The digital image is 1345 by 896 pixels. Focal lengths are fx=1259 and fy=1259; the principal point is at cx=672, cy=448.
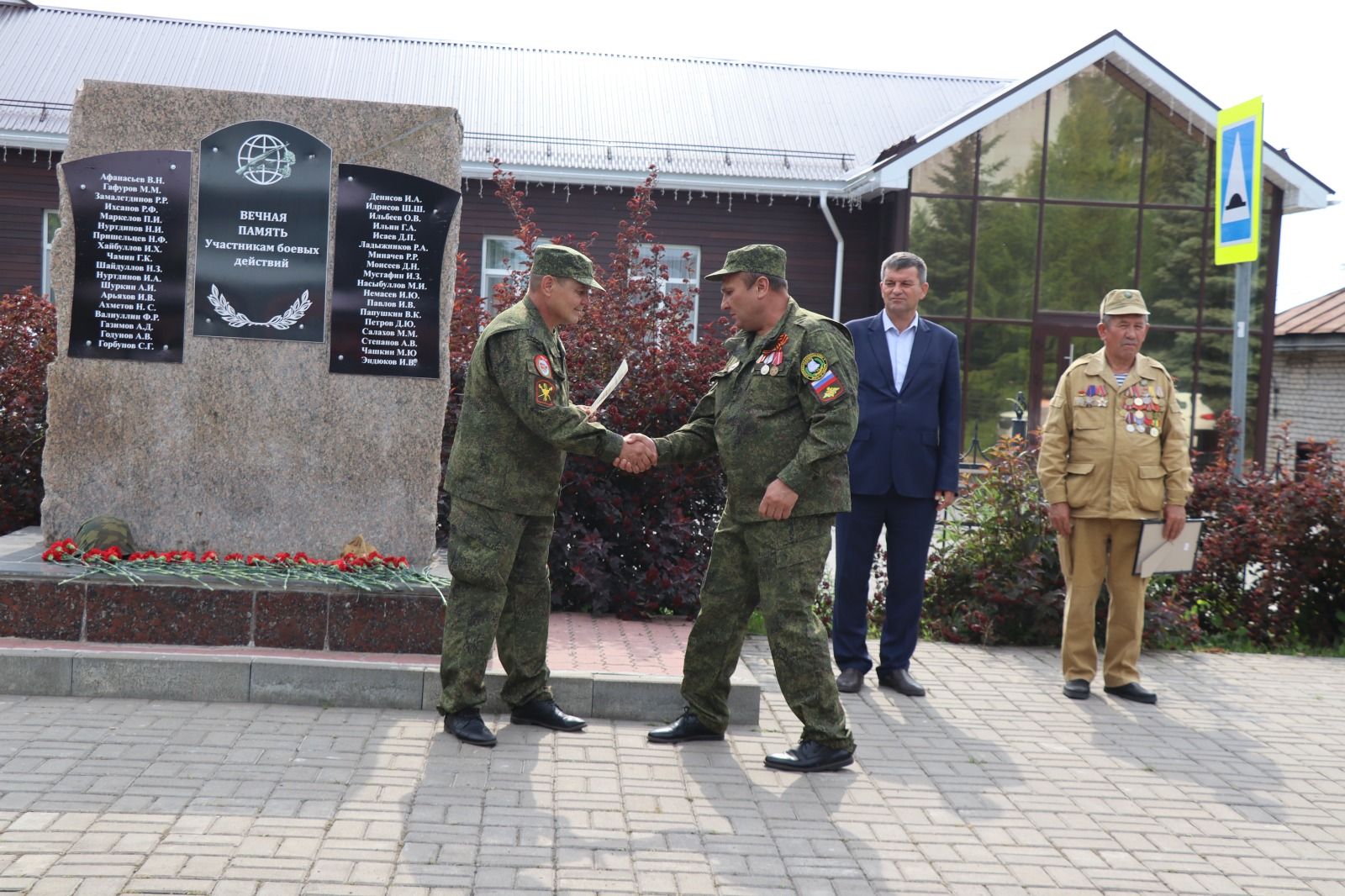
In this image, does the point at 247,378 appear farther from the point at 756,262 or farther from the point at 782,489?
the point at 782,489

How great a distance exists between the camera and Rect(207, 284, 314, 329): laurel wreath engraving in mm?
6344

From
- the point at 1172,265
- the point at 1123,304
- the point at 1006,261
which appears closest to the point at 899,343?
the point at 1123,304

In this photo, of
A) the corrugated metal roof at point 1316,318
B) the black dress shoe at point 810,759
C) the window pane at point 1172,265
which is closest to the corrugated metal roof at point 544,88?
the window pane at point 1172,265

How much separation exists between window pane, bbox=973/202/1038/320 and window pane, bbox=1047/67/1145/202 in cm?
66

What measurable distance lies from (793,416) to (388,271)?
2537 mm

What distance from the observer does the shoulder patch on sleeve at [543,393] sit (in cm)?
495

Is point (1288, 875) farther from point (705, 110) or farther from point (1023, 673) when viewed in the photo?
point (705, 110)

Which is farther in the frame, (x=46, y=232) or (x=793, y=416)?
(x=46, y=232)

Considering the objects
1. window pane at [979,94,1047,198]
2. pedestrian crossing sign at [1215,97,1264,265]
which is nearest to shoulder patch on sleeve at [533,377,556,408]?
pedestrian crossing sign at [1215,97,1264,265]

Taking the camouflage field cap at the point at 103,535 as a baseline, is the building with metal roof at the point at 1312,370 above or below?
above

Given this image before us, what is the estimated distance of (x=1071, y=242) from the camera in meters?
19.5

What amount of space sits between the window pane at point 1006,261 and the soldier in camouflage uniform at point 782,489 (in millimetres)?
14819

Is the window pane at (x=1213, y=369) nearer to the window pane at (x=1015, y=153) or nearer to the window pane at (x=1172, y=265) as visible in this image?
the window pane at (x=1172, y=265)

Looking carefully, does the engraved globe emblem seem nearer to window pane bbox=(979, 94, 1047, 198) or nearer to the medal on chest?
the medal on chest
